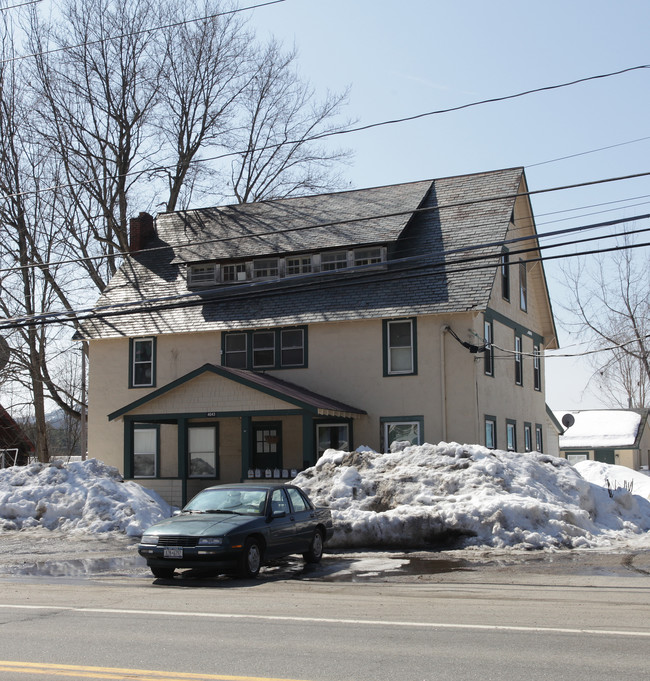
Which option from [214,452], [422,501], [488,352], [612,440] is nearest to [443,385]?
[488,352]

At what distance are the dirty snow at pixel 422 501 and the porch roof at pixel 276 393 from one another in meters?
3.14

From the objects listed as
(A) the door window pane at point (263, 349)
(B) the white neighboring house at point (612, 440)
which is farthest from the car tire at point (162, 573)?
(B) the white neighboring house at point (612, 440)

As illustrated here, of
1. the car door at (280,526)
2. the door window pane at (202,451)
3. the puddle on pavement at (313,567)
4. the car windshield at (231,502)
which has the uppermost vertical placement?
the door window pane at (202,451)

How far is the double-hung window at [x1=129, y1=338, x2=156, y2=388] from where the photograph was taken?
2892 centimetres

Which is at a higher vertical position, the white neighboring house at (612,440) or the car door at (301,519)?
the white neighboring house at (612,440)

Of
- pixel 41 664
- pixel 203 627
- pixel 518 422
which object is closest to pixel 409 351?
pixel 518 422

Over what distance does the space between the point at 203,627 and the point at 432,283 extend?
1800 cm

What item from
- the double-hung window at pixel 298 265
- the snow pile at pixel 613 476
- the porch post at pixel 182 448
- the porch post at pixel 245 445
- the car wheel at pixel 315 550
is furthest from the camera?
the double-hung window at pixel 298 265

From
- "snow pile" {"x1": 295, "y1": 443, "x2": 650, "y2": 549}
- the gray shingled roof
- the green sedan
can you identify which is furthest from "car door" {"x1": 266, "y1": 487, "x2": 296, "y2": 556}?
the gray shingled roof

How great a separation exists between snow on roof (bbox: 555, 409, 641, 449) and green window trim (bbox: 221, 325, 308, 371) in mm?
26275

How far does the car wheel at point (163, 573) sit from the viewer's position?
13.2m

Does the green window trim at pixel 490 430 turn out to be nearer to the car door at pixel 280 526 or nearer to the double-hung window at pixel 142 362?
the double-hung window at pixel 142 362

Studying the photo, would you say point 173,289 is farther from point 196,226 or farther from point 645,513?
point 645,513

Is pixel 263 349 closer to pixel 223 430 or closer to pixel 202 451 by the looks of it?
pixel 223 430
